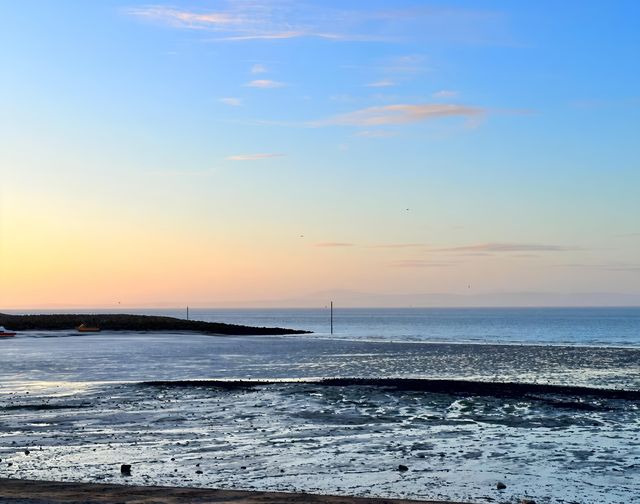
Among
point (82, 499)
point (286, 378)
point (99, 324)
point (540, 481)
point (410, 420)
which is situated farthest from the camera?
point (99, 324)

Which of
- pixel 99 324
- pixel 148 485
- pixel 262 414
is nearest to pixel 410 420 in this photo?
pixel 262 414

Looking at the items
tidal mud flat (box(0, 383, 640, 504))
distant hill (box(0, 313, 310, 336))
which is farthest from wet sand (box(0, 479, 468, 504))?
distant hill (box(0, 313, 310, 336))

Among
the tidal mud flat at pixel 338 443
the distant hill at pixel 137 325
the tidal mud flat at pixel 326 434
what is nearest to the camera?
the tidal mud flat at pixel 338 443

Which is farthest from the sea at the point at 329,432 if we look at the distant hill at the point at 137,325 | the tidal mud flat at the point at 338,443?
the distant hill at the point at 137,325

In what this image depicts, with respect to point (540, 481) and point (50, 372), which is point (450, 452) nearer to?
point (540, 481)

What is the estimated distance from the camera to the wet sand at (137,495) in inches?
622

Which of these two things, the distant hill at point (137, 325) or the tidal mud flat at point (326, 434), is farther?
the distant hill at point (137, 325)

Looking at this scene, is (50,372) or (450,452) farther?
(50,372)

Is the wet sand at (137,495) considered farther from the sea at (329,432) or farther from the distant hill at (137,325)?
the distant hill at (137,325)

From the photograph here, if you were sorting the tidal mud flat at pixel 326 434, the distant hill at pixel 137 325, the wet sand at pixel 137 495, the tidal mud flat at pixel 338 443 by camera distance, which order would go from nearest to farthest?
the wet sand at pixel 137 495 → the tidal mud flat at pixel 338 443 → the tidal mud flat at pixel 326 434 → the distant hill at pixel 137 325

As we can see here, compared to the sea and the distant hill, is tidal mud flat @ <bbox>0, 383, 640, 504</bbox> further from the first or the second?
the distant hill

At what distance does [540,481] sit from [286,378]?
31159 millimetres

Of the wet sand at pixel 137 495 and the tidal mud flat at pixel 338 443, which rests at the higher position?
the wet sand at pixel 137 495

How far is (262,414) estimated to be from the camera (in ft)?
105
